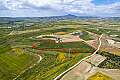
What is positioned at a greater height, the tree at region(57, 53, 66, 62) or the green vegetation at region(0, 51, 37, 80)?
the tree at region(57, 53, 66, 62)

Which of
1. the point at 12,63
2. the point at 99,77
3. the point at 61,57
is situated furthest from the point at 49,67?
the point at 99,77

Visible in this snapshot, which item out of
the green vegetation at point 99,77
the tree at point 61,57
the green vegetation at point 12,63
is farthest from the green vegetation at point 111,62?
the green vegetation at point 12,63

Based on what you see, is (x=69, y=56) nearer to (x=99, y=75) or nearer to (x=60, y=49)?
(x=60, y=49)

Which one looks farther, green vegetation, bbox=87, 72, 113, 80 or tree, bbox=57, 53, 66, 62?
tree, bbox=57, 53, 66, 62

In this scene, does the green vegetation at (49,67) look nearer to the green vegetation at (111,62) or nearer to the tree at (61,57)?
the tree at (61,57)

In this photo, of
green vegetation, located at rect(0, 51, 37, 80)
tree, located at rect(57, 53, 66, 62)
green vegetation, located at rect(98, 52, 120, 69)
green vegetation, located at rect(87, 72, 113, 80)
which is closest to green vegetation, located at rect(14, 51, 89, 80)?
tree, located at rect(57, 53, 66, 62)

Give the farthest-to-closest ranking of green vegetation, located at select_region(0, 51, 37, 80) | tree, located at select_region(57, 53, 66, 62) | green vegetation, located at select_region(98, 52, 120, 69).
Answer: tree, located at select_region(57, 53, 66, 62) < green vegetation, located at select_region(98, 52, 120, 69) < green vegetation, located at select_region(0, 51, 37, 80)

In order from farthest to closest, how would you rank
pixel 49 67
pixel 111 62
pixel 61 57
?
1. pixel 61 57
2. pixel 111 62
3. pixel 49 67

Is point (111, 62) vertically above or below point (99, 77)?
above

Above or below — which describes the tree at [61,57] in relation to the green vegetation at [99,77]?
above

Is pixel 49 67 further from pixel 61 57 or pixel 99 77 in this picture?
pixel 99 77

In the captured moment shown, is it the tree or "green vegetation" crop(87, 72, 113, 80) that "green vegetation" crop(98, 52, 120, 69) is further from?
the tree
